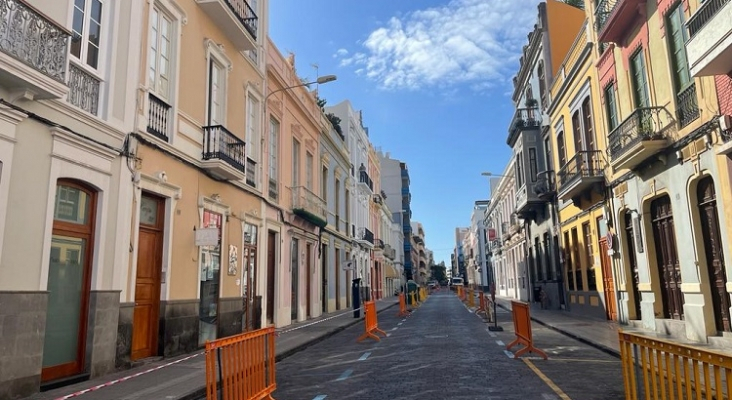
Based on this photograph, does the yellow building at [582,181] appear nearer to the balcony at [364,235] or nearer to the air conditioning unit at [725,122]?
the air conditioning unit at [725,122]

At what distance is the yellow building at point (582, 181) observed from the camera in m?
17.2

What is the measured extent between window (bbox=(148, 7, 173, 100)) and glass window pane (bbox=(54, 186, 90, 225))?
3001mm

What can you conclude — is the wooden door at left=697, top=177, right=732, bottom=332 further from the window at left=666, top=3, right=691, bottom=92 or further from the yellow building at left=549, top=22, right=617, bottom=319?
the yellow building at left=549, top=22, right=617, bottom=319

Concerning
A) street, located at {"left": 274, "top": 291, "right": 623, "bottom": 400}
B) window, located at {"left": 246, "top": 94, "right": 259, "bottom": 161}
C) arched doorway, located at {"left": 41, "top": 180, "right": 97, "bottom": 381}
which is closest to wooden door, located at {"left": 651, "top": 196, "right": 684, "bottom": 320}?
street, located at {"left": 274, "top": 291, "right": 623, "bottom": 400}

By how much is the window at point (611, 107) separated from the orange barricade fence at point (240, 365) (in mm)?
13239

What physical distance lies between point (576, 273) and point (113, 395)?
19.0m

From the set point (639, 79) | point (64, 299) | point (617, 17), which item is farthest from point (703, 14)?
point (64, 299)

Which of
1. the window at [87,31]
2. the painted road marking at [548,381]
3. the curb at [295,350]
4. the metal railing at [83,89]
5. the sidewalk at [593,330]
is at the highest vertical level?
the window at [87,31]

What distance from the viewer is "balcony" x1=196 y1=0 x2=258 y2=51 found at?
12391mm

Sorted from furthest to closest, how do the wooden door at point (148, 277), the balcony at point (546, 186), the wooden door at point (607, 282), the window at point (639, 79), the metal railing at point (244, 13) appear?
the balcony at point (546, 186) → the wooden door at point (607, 282) → the metal railing at point (244, 13) → the window at point (639, 79) → the wooden door at point (148, 277)

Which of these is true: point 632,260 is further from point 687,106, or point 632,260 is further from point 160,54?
point 160,54

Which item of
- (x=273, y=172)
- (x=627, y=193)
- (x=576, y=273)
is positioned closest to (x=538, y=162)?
(x=576, y=273)

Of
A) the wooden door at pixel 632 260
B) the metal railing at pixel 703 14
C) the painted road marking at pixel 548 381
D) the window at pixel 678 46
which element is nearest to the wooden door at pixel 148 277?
the painted road marking at pixel 548 381

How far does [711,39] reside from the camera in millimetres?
8727
